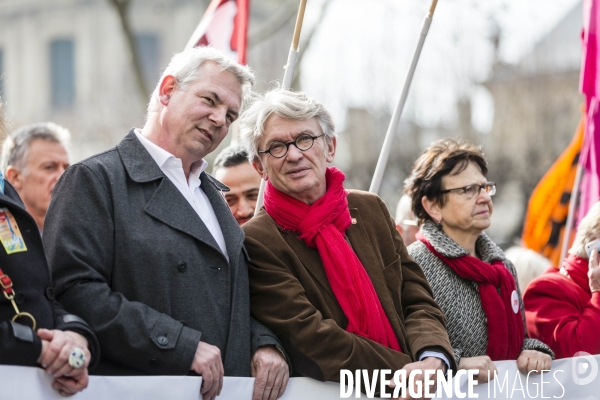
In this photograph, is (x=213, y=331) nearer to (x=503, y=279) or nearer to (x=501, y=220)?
(x=503, y=279)

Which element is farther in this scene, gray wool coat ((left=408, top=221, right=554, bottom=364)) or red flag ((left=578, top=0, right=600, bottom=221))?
red flag ((left=578, top=0, right=600, bottom=221))

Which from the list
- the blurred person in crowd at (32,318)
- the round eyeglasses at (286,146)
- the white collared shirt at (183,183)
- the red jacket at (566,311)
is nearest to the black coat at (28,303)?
the blurred person in crowd at (32,318)

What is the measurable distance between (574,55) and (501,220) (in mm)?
5869

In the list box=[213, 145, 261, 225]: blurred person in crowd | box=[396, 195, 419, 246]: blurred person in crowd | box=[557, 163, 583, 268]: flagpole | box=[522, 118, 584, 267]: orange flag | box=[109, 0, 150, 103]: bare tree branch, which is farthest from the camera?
box=[109, 0, 150, 103]: bare tree branch

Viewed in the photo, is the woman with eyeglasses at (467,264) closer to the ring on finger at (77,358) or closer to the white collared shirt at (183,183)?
the white collared shirt at (183,183)

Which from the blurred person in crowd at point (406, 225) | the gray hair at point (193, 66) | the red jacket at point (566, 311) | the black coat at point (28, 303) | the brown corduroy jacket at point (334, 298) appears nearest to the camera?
the black coat at point (28, 303)

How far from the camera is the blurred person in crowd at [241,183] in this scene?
16.5ft

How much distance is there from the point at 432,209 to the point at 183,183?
1583 millimetres

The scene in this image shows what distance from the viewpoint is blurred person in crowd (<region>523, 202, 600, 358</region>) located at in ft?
14.4

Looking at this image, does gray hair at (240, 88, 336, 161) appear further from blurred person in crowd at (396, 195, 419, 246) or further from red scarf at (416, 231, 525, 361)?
Result: blurred person in crowd at (396, 195, 419, 246)

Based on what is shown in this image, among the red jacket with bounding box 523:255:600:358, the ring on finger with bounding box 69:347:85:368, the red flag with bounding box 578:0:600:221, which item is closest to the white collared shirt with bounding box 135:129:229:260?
the ring on finger with bounding box 69:347:85:368

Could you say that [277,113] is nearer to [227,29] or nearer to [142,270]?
Answer: [142,270]

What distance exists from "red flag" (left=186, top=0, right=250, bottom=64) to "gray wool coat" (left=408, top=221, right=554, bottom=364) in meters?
2.04

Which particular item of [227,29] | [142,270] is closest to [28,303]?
[142,270]
